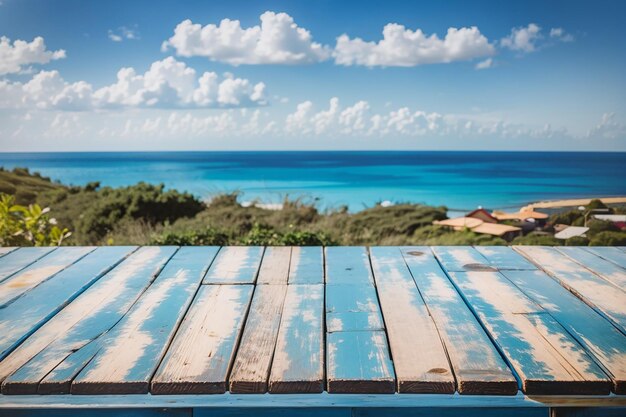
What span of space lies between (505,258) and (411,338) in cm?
118

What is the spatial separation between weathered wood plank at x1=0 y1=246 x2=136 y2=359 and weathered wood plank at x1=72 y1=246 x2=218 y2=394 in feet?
0.83

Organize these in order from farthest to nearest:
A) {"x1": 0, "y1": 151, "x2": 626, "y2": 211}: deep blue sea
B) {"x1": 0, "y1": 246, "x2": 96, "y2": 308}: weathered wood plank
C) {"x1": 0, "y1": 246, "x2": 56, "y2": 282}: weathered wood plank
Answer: {"x1": 0, "y1": 151, "x2": 626, "y2": 211}: deep blue sea < {"x1": 0, "y1": 246, "x2": 56, "y2": 282}: weathered wood plank < {"x1": 0, "y1": 246, "x2": 96, "y2": 308}: weathered wood plank

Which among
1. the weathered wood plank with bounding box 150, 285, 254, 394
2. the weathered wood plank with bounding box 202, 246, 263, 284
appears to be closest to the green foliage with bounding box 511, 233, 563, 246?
the weathered wood plank with bounding box 202, 246, 263, 284

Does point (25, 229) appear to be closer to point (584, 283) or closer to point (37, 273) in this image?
point (37, 273)

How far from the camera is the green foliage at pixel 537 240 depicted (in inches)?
183

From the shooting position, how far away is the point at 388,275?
2.03 metres

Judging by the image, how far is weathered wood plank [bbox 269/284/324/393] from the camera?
113cm

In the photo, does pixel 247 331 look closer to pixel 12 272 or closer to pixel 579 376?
pixel 579 376

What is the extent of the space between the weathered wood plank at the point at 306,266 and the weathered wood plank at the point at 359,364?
0.58m

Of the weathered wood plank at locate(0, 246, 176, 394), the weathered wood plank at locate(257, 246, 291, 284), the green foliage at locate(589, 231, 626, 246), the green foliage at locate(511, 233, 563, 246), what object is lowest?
the green foliage at locate(511, 233, 563, 246)

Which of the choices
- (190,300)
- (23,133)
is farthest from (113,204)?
(190,300)

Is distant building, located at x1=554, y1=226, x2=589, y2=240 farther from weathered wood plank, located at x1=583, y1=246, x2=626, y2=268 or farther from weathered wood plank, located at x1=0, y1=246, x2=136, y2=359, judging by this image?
weathered wood plank, located at x1=0, y1=246, x2=136, y2=359

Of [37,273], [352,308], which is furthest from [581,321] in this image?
[37,273]

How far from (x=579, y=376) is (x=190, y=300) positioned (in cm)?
117
